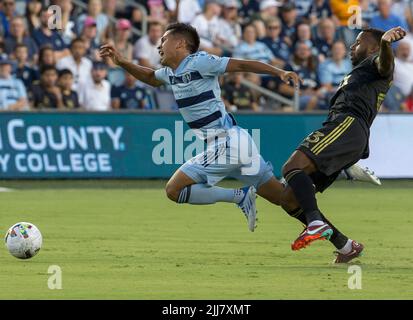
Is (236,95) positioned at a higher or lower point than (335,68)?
lower

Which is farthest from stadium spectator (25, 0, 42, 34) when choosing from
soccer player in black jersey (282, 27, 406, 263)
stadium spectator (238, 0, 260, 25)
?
soccer player in black jersey (282, 27, 406, 263)

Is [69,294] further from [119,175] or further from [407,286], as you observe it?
[119,175]

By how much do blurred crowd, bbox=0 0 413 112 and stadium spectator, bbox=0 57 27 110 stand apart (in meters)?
0.02

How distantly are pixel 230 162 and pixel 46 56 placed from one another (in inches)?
394

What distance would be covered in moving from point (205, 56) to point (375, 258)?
2.57m

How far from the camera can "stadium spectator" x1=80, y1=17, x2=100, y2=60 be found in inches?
851

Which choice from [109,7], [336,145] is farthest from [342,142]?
[109,7]

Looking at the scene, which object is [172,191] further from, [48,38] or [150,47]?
[150,47]

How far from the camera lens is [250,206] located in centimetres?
1141

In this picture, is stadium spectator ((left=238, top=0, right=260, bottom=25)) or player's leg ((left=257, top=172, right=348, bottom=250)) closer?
player's leg ((left=257, top=172, right=348, bottom=250))

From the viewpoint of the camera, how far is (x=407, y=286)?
9.33 meters

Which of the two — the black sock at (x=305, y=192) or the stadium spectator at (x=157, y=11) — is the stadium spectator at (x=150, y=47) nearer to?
the stadium spectator at (x=157, y=11)
